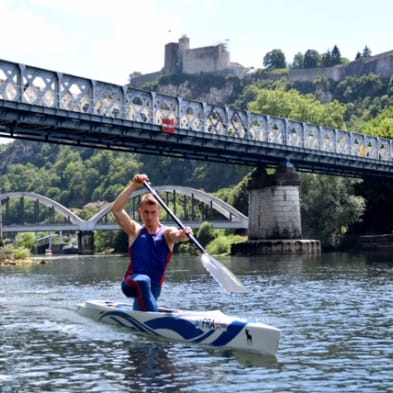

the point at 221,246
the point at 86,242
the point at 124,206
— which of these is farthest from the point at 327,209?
the point at 124,206

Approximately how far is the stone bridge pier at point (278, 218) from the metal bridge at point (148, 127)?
2.74 meters

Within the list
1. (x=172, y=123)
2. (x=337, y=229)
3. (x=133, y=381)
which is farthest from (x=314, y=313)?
(x=337, y=229)

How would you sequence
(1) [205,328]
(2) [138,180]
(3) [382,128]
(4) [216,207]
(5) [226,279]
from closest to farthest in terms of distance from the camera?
(1) [205,328] < (2) [138,180] < (5) [226,279] < (3) [382,128] < (4) [216,207]

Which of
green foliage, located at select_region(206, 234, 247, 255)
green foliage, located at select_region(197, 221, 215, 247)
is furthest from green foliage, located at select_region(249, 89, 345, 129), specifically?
green foliage, located at select_region(206, 234, 247, 255)

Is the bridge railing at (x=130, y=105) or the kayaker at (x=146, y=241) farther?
the bridge railing at (x=130, y=105)

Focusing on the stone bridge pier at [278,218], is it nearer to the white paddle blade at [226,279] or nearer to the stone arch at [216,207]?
the stone arch at [216,207]

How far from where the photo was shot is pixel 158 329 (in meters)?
19.7

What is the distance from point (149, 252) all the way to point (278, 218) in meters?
63.6

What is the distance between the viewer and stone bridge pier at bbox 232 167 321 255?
80.4 metres

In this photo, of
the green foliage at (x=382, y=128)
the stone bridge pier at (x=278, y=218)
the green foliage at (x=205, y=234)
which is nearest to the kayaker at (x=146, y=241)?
the stone bridge pier at (x=278, y=218)

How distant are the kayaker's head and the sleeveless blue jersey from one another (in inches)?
8.0

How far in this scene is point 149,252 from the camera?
19219mm

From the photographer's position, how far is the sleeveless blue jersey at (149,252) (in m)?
19.2

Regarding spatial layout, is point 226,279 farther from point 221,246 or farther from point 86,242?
point 86,242
